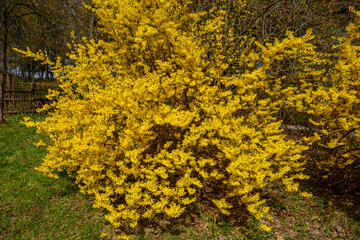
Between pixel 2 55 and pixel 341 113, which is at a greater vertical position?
pixel 2 55

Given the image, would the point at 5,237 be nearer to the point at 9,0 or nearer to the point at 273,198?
the point at 273,198

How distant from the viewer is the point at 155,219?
3562 millimetres

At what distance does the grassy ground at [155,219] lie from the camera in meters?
3.25

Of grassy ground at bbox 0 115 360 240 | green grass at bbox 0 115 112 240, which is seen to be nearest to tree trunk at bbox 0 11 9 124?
green grass at bbox 0 115 112 240

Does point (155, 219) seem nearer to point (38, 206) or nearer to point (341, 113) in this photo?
point (38, 206)

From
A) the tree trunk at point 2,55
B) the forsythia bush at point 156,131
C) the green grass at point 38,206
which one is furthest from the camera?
the tree trunk at point 2,55

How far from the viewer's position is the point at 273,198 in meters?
4.46

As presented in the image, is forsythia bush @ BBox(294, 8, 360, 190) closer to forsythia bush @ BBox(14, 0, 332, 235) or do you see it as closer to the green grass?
forsythia bush @ BBox(14, 0, 332, 235)

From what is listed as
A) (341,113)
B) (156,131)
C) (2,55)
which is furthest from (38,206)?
(2,55)

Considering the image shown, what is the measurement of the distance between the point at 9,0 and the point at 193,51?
7.78 metres

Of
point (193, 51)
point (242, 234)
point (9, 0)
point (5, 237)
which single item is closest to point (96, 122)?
point (193, 51)

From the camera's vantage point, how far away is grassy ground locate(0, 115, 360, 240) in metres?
3.25

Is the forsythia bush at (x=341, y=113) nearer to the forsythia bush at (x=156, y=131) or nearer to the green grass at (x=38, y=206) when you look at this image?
the forsythia bush at (x=156, y=131)

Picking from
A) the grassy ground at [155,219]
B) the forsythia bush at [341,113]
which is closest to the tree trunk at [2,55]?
the grassy ground at [155,219]
